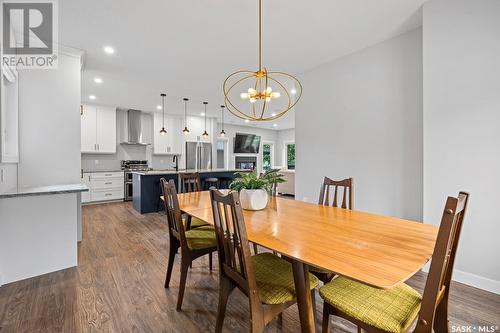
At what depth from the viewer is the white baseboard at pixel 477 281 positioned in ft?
6.68

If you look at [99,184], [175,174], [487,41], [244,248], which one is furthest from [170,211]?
[99,184]

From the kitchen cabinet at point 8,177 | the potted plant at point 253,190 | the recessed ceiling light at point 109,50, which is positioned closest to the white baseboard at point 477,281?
the potted plant at point 253,190

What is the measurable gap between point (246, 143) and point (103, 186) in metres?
5.47

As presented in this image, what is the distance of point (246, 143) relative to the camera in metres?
9.95

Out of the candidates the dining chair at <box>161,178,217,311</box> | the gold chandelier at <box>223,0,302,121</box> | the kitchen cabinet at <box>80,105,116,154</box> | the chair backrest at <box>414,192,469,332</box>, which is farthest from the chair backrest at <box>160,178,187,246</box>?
the kitchen cabinet at <box>80,105,116,154</box>

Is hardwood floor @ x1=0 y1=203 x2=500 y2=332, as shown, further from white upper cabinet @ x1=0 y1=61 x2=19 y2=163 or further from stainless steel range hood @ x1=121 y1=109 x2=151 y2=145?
stainless steel range hood @ x1=121 y1=109 x2=151 y2=145

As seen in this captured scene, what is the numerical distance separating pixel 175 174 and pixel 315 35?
4014 mm

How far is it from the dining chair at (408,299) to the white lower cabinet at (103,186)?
21.7ft

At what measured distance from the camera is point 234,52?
3.43 metres

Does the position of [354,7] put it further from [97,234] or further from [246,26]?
[97,234]

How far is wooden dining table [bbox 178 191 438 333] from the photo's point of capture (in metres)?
0.92

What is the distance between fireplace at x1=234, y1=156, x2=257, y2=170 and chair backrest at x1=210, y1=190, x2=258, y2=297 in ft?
27.3

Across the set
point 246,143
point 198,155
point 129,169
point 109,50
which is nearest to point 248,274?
point 109,50

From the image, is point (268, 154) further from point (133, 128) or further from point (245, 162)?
point (133, 128)
